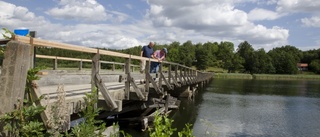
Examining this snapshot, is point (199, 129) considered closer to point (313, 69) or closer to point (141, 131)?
point (141, 131)

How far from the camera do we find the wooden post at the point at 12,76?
308 cm

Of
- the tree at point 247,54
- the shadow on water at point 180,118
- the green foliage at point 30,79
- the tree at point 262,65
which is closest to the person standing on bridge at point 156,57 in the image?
the shadow on water at point 180,118

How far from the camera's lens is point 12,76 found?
3.12 m

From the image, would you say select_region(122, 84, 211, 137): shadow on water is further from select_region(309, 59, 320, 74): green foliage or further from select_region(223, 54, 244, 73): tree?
select_region(309, 59, 320, 74): green foliage

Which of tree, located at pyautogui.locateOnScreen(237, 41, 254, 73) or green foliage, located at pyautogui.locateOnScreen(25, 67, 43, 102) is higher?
tree, located at pyautogui.locateOnScreen(237, 41, 254, 73)

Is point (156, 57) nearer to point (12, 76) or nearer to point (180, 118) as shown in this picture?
point (180, 118)

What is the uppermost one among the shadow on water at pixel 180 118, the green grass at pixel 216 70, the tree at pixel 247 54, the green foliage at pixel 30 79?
the tree at pixel 247 54

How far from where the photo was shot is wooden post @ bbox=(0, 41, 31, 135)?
3.08 meters

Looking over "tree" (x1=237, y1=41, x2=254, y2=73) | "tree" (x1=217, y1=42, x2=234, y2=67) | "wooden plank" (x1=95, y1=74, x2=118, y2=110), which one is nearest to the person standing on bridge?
"wooden plank" (x1=95, y1=74, x2=118, y2=110)

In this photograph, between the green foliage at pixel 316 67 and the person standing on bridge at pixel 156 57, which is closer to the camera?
the person standing on bridge at pixel 156 57

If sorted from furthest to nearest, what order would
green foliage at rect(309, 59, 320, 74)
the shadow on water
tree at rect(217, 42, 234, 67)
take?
tree at rect(217, 42, 234, 67)
green foliage at rect(309, 59, 320, 74)
the shadow on water

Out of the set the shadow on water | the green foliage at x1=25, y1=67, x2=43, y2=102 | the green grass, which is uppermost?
the green foliage at x1=25, y1=67, x2=43, y2=102

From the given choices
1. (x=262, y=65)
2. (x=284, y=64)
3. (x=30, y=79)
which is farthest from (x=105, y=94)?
(x=284, y=64)

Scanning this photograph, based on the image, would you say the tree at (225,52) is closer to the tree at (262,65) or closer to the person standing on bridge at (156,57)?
the tree at (262,65)
